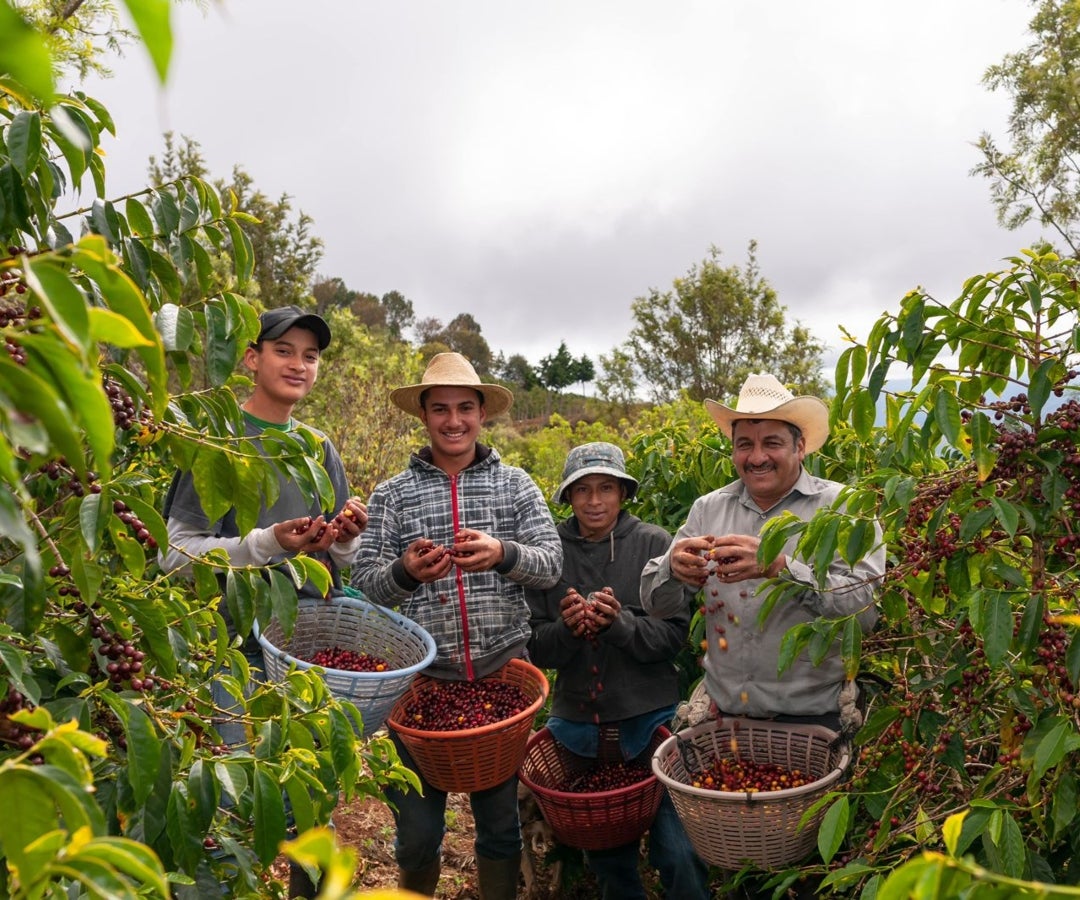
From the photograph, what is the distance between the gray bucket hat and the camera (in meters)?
2.89

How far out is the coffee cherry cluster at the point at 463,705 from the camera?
2.56 m

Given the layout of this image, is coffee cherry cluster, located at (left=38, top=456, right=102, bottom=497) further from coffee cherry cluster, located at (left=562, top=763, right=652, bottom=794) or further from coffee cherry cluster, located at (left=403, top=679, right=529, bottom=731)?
coffee cherry cluster, located at (left=562, top=763, right=652, bottom=794)

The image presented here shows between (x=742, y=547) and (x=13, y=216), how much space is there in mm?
1747

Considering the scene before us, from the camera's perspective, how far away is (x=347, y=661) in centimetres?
244

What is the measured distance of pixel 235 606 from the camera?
1.33m

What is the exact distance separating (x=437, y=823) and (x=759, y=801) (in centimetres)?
114

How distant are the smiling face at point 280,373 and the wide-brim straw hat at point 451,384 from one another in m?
0.38

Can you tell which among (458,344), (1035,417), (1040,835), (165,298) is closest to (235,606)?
(165,298)

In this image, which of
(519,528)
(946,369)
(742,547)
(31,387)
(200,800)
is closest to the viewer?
(31,387)

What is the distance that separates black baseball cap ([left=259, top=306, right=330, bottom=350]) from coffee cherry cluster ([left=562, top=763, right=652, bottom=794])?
167 cm

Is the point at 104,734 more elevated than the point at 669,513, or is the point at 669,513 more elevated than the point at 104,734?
the point at 669,513

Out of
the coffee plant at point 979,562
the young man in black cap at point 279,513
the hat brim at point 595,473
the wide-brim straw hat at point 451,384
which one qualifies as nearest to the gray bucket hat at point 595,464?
the hat brim at point 595,473

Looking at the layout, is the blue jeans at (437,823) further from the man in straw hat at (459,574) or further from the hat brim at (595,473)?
the hat brim at (595,473)

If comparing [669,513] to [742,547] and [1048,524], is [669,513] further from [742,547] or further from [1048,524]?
[1048,524]
